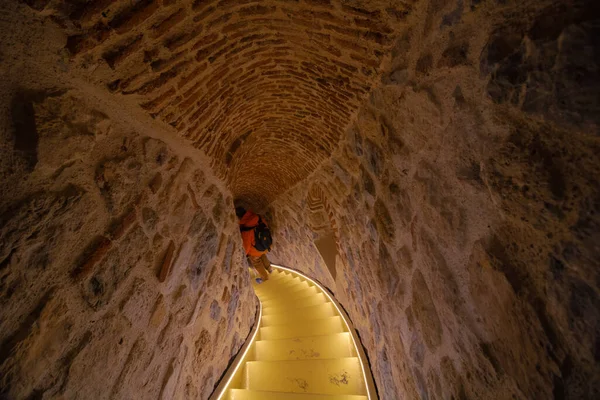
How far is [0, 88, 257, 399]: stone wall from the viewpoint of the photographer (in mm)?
839

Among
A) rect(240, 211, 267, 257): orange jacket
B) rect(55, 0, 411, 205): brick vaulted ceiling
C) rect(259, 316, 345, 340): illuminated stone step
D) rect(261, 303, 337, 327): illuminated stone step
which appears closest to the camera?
rect(55, 0, 411, 205): brick vaulted ceiling

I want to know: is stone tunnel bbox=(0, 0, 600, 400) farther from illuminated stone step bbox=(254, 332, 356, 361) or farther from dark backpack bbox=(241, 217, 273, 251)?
dark backpack bbox=(241, 217, 273, 251)

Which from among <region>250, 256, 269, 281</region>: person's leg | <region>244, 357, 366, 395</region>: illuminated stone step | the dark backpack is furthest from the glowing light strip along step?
<region>250, 256, 269, 281</region>: person's leg

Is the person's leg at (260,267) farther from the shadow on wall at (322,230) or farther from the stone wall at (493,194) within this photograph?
the stone wall at (493,194)

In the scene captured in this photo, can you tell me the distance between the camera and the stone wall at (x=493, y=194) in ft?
1.93

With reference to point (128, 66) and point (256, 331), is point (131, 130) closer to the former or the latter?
point (128, 66)

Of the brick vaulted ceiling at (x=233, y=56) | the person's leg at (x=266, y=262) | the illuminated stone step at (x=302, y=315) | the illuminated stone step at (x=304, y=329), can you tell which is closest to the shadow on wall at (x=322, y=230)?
the illuminated stone step at (x=302, y=315)

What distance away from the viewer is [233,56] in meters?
1.44

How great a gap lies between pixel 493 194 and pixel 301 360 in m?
2.54

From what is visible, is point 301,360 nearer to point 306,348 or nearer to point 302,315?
point 306,348

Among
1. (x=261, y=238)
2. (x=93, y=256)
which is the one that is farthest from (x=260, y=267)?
(x=93, y=256)

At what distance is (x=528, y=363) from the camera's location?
30.1 inches

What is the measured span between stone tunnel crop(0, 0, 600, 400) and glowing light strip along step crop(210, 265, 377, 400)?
518 millimetres

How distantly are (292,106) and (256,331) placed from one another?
2.53 metres
